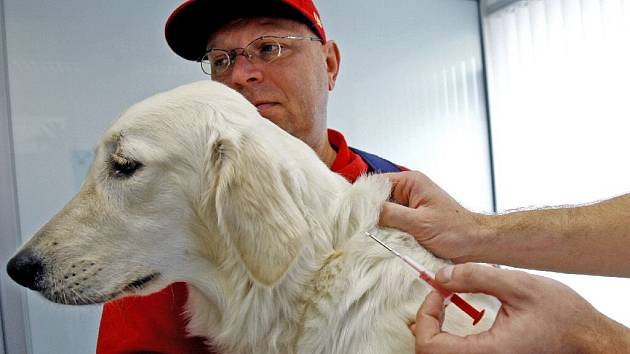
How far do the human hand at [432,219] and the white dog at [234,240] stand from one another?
0.10 feet

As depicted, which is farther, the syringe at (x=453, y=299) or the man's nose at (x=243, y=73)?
the man's nose at (x=243, y=73)

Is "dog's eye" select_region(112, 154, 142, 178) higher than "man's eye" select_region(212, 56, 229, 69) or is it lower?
lower

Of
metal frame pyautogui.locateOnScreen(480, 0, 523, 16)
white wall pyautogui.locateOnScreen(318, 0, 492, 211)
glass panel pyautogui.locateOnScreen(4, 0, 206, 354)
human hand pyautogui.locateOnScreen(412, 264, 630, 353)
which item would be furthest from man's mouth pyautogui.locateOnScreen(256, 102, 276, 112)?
metal frame pyautogui.locateOnScreen(480, 0, 523, 16)

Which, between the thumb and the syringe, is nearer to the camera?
the syringe

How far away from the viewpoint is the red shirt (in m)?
1.03

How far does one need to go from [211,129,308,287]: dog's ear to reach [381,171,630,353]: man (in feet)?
0.69

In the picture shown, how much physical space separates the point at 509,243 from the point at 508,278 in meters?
0.40

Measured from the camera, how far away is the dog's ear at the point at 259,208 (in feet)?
2.69

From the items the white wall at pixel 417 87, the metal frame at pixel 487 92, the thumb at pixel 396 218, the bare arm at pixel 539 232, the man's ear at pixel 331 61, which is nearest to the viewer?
the thumb at pixel 396 218

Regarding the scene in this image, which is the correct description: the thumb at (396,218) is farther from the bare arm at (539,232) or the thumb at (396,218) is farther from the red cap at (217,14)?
the red cap at (217,14)

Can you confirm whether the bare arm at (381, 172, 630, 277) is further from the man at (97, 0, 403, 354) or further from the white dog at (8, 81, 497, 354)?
the man at (97, 0, 403, 354)

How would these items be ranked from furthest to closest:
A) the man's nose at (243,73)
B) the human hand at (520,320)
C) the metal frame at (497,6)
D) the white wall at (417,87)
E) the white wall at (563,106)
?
the metal frame at (497,6) < the white wall at (417,87) < the white wall at (563,106) < the man's nose at (243,73) < the human hand at (520,320)

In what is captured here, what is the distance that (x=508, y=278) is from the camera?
72cm

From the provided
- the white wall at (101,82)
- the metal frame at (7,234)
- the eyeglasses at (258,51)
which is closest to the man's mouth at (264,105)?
the eyeglasses at (258,51)
